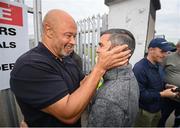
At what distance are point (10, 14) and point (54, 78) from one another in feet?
3.55

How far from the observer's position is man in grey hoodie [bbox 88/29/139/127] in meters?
1.24

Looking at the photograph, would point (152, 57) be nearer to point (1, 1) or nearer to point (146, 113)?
point (146, 113)

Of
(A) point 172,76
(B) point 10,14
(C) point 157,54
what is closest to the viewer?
(B) point 10,14

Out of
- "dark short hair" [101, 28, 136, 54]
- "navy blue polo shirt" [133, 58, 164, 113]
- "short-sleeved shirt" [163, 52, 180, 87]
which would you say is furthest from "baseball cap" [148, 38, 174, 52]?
"dark short hair" [101, 28, 136, 54]

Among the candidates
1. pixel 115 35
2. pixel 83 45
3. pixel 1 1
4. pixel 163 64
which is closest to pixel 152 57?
pixel 163 64

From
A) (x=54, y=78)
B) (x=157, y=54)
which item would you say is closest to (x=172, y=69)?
(x=157, y=54)

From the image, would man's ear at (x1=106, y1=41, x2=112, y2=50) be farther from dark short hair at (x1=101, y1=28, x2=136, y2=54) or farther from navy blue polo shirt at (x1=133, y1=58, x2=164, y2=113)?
navy blue polo shirt at (x1=133, y1=58, x2=164, y2=113)

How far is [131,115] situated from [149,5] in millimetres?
3248

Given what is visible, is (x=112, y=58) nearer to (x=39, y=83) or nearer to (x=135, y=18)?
(x=39, y=83)

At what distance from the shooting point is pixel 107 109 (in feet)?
4.02

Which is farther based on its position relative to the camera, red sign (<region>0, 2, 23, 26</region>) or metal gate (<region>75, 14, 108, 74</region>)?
metal gate (<region>75, 14, 108, 74</region>)

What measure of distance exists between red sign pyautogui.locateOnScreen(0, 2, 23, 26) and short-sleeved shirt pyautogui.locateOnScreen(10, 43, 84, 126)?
2.34ft

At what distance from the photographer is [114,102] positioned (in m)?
1.23

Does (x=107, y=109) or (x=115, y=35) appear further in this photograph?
(x=115, y=35)
